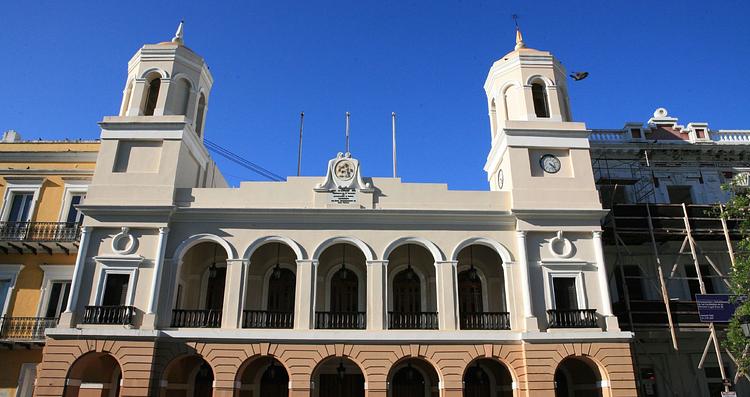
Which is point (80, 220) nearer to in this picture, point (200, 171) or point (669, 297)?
point (200, 171)

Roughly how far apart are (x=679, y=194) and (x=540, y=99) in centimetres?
689

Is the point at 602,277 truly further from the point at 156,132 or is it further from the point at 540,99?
the point at 156,132

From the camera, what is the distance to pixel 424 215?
18.7 meters

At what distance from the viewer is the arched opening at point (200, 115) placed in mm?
22312

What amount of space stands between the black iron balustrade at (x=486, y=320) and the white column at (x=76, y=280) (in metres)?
12.2

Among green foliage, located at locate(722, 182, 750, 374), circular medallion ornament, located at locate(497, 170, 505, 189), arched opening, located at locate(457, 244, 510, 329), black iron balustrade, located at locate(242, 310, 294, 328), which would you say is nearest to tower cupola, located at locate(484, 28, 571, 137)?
circular medallion ornament, located at locate(497, 170, 505, 189)

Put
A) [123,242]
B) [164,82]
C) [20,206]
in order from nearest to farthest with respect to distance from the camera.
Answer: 1. [123,242]
2. [164,82]
3. [20,206]

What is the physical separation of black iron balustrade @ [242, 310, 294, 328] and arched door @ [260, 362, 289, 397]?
214 cm

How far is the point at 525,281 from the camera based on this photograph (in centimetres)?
1773

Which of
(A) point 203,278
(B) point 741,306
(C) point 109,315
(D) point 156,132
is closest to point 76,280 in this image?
(C) point 109,315

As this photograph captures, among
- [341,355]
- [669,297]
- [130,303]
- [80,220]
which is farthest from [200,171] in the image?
[669,297]

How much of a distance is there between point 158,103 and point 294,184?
19.5 ft

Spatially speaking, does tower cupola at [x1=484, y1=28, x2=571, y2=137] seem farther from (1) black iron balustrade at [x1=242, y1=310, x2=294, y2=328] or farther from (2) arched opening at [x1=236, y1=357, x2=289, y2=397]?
(2) arched opening at [x1=236, y1=357, x2=289, y2=397]

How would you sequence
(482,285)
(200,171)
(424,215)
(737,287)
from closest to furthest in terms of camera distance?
1. (737,287)
2. (424,215)
3. (482,285)
4. (200,171)
